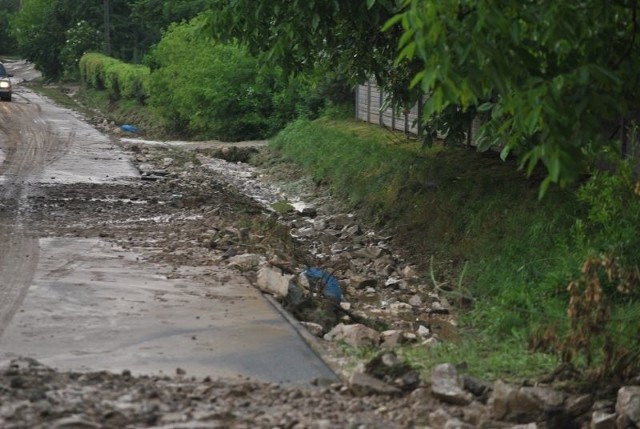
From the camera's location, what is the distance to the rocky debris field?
7250 mm

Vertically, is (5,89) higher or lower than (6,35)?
lower

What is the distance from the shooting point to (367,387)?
315 inches

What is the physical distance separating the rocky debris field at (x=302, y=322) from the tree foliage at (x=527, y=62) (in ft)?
5.94

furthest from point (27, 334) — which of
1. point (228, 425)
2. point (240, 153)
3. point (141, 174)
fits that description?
point (240, 153)

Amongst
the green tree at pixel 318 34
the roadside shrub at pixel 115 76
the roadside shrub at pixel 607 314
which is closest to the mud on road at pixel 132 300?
the roadside shrub at pixel 607 314

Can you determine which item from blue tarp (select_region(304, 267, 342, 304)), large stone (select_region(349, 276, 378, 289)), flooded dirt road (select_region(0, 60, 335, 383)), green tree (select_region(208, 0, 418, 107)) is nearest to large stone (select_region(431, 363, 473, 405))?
flooded dirt road (select_region(0, 60, 335, 383))

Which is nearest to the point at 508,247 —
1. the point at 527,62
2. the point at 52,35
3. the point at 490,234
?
the point at 490,234

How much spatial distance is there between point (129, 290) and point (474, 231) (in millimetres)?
5850

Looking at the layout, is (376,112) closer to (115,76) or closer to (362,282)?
(362,282)

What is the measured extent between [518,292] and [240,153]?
66.7 ft

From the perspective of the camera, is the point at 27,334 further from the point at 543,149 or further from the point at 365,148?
the point at 365,148

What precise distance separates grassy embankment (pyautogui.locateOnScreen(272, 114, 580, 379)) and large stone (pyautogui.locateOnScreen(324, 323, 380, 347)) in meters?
0.59

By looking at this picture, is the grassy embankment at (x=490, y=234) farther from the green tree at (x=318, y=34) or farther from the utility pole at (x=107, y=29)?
the utility pole at (x=107, y=29)

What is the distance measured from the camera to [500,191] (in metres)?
16.1
